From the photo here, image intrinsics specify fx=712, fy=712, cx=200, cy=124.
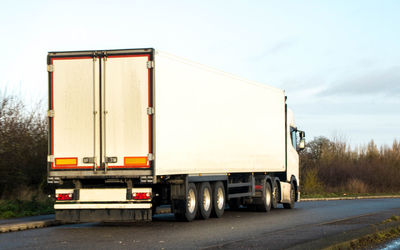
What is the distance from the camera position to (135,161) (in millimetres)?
17000

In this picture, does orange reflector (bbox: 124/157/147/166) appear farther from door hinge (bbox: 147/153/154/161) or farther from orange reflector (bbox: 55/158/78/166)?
orange reflector (bbox: 55/158/78/166)

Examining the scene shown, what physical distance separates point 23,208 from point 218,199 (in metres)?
5.98

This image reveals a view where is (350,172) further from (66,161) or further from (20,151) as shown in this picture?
(66,161)

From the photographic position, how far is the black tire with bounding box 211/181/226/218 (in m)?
20.3

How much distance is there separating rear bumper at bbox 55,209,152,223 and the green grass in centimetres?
344

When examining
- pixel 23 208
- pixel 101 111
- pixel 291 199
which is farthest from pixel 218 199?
pixel 291 199

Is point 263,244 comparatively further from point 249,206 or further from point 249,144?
point 249,206

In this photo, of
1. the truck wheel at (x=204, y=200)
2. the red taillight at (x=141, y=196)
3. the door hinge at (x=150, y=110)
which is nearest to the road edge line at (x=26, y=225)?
the red taillight at (x=141, y=196)

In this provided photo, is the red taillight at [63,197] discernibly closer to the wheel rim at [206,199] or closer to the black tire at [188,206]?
the black tire at [188,206]

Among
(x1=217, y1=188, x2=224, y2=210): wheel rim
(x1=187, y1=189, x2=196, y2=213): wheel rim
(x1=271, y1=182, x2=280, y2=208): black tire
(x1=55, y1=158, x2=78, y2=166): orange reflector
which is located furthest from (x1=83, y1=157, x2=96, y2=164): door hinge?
(x1=271, y1=182, x2=280, y2=208): black tire

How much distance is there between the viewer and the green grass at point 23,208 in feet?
67.0

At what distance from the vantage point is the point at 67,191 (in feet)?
57.4

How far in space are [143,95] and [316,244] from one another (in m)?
6.51

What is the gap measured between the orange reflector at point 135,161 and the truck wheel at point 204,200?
289 centimetres
